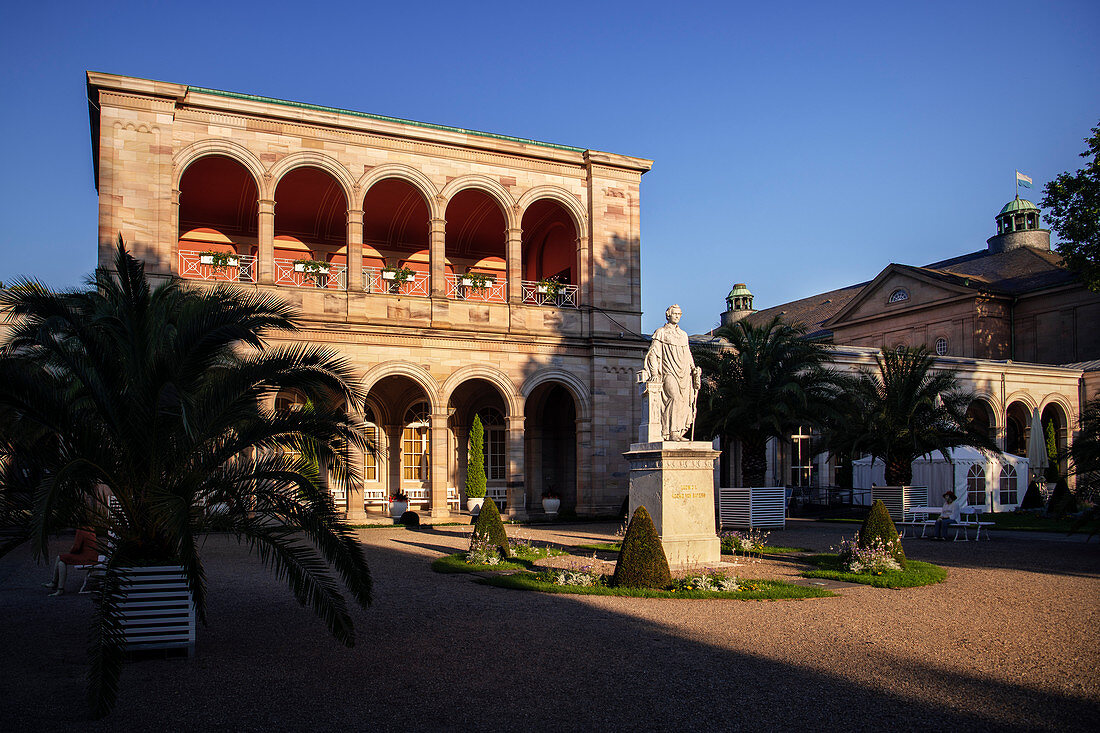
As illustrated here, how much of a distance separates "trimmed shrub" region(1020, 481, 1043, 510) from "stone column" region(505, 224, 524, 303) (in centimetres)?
1877

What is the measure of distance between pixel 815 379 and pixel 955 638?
14448mm

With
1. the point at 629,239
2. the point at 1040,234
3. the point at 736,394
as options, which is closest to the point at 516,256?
the point at 629,239

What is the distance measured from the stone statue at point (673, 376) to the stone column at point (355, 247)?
1131 centimetres

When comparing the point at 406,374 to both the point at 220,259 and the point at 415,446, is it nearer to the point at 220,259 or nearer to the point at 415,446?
the point at 415,446

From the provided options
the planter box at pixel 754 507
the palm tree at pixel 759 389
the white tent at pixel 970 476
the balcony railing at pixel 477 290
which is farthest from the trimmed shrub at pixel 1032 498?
the balcony railing at pixel 477 290

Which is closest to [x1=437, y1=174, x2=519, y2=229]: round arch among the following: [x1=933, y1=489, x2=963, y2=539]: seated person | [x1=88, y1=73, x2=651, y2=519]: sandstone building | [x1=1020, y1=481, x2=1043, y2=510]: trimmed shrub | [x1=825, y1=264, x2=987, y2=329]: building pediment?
[x1=88, y1=73, x2=651, y2=519]: sandstone building

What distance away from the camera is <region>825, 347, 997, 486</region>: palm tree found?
23.2 meters

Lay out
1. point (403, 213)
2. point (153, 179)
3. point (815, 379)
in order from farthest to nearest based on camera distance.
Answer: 1. point (403, 213)
2. point (815, 379)
3. point (153, 179)

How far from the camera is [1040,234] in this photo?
5053 centimetres

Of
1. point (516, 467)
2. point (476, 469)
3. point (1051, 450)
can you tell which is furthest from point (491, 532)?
point (1051, 450)

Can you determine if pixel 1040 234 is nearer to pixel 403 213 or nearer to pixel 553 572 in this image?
pixel 403 213

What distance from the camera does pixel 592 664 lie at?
7.75m

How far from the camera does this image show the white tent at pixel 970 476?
1045 inches

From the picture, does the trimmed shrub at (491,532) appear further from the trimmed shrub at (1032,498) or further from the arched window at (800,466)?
the trimmed shrub at (1032,498)
